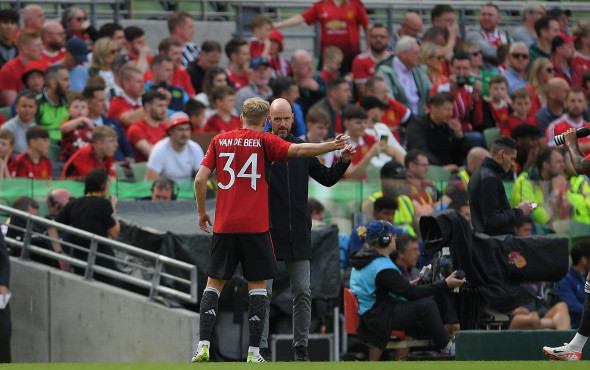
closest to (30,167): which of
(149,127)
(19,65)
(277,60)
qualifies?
(149,127)

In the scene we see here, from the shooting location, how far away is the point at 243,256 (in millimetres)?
9672

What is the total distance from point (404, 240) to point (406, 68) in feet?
19.0

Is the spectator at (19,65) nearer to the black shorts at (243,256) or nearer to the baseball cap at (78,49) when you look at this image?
the baseball cap at (78,49)

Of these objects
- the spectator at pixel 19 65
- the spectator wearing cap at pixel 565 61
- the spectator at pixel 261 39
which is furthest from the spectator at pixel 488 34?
the spectator at pixel 19 65

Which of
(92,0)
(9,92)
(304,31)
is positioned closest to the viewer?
(9,92)

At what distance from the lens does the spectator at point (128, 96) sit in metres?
16.3

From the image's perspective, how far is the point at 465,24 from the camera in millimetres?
21766

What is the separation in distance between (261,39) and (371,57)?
1.62m

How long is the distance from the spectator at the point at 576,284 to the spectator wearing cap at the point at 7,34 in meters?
7.81

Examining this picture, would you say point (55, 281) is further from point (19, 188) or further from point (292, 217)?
point (292, 217)

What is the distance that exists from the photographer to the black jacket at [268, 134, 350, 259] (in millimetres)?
1941

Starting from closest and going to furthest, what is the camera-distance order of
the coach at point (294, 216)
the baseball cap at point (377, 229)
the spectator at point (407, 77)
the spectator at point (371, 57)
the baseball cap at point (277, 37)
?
the coach at point (294, 216)
the baseball cap at point (377, 229)
the spectator at point (407, 77)
the spectator at point (371, 57)
the baseball cap at point (277, 37)

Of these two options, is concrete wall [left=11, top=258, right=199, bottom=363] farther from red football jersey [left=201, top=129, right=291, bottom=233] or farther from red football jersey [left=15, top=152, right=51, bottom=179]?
red football jersey [left=201, top=129, right=291, bottom=233]

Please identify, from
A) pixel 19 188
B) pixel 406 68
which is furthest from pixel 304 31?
pixel 19 188
